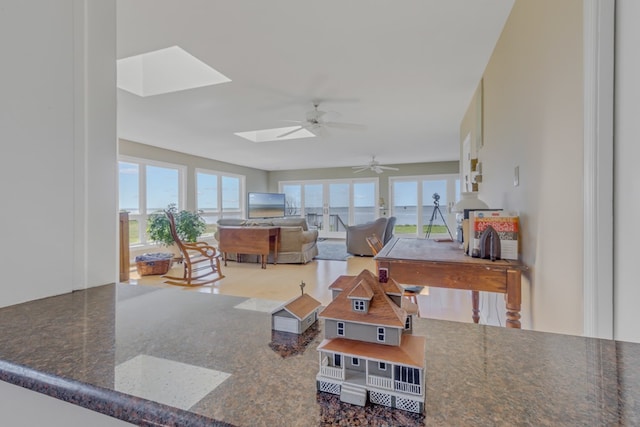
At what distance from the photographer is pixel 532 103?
152 cm

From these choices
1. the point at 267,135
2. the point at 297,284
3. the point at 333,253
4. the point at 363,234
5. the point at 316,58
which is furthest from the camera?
the point at 333,253

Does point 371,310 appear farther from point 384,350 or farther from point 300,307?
point 300,307

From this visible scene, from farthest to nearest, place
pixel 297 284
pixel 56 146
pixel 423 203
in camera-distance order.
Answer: pixel 423 203 < pixel 297 284 < pixel 56 146

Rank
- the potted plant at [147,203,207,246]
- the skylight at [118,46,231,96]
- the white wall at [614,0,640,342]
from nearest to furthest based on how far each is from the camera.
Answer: the white wall at [614,0,640,342]
the skylight at [118,46,231,96]
the potted plant at [147,203,207,246]

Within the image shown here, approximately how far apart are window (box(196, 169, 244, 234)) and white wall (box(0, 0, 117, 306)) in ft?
20.6

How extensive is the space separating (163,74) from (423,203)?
7301 millimetres

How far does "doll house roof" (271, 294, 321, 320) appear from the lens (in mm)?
697

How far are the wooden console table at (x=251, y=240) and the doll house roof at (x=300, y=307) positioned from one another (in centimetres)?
454

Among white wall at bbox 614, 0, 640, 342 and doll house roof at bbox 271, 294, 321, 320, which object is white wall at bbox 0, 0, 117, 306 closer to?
doll house roof at bbox 271, 294, 321, 320

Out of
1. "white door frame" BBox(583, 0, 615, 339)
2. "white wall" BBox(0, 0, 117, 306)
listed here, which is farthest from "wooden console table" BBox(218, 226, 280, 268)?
"white door frame" BBox(583, 0, 615, 339)

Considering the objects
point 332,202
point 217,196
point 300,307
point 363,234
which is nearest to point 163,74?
point 300,307

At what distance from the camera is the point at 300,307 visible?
729 mm

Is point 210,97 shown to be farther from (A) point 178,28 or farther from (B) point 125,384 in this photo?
(B) point 125,384

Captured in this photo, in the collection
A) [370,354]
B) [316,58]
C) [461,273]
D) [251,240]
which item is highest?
[316,58]
